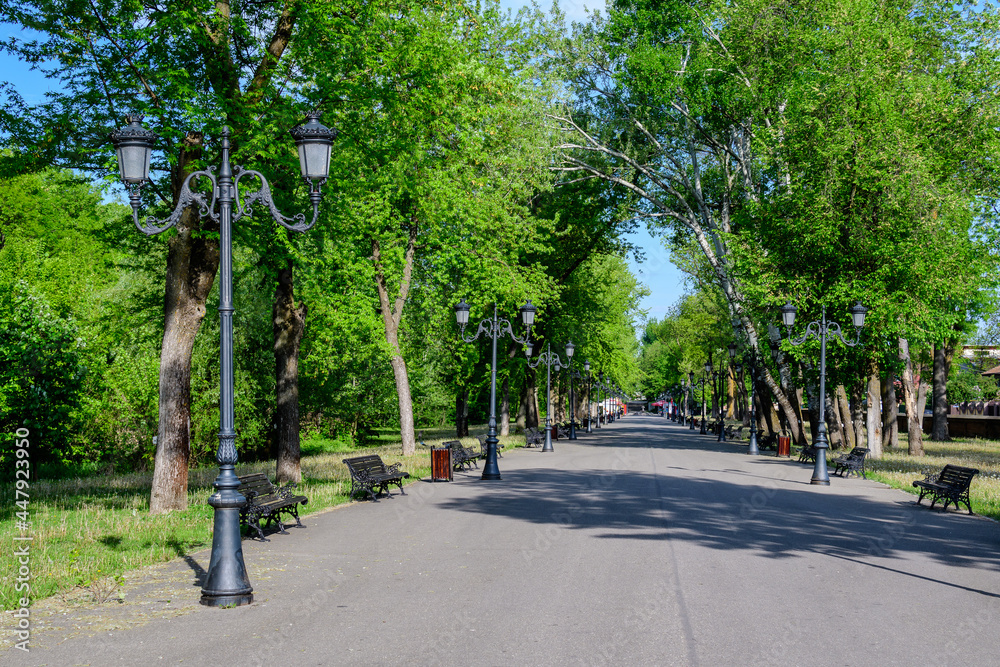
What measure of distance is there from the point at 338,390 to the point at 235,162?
2566 cm

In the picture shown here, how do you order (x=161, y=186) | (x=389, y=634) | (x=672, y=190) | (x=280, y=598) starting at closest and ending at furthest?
(x=389, y=634) < (x=280, y=598) < (x=161, y=186) < (x=672, y=190)

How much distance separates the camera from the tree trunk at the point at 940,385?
4456 cm

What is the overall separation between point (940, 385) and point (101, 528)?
1749 inches

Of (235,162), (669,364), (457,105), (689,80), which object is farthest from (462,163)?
(669,364)

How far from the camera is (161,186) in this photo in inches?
707

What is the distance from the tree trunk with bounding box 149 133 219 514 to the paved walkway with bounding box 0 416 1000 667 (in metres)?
3.04

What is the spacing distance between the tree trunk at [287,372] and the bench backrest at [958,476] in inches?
561

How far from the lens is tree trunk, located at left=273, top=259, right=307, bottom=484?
66.5ft

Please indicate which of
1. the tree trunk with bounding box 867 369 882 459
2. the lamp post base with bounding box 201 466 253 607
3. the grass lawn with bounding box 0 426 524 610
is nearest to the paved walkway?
the lamp post base with bounding box 201 466 253 607

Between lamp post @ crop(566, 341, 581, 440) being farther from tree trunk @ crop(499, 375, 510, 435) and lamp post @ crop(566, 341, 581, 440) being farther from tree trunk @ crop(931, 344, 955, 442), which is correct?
tree trunk @ crop(931, 344, 955, 442)

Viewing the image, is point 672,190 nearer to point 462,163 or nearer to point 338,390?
point 462,163

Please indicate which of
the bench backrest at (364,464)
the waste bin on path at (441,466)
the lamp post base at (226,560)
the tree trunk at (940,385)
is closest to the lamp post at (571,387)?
the waste bin on path at (441,466)

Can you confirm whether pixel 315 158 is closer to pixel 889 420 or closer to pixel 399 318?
pixel 399 318

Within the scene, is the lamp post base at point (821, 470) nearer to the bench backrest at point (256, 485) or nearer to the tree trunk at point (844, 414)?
the bench backrest at point (256, 485)
